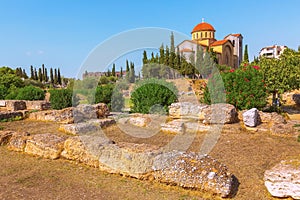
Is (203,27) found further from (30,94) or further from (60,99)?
(60,99)

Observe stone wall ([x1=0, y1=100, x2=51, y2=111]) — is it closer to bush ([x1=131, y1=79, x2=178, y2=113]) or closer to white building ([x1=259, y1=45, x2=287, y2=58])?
bush ([x1=131, y1=79, x2=178, y2=113])

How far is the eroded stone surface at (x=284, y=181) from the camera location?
3121 millimetres

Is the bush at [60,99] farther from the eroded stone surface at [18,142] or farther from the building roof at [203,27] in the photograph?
the building roof at [203,27]

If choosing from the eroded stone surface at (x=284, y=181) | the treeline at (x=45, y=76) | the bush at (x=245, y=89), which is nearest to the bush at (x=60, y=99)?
the bush at (x=245, y=89)

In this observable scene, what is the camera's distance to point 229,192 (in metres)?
3.28

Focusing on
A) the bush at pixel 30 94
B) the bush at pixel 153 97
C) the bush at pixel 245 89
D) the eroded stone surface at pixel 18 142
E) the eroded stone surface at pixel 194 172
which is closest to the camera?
the eroded stone surface at pixel 194 172

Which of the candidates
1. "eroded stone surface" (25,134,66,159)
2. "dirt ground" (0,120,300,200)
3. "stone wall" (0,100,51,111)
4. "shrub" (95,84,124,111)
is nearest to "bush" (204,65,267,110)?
"dirt ground" (0,120,300,200)

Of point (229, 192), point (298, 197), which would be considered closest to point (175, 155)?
point (229, 192)

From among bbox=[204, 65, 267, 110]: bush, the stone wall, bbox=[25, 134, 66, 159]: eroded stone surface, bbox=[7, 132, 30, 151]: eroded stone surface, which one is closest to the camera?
bbox=[25, 134, 66, 159]: eroded stone surface

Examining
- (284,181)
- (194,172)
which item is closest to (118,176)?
(194,172)

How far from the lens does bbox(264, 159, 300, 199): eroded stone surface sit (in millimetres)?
→ 3121

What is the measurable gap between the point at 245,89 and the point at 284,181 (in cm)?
618

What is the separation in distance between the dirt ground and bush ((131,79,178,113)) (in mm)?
3489

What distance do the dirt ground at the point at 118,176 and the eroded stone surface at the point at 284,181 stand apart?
19 centimetres
